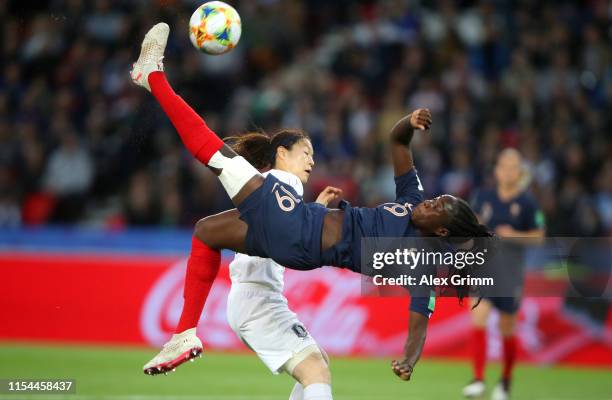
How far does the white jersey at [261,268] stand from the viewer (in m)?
6.02

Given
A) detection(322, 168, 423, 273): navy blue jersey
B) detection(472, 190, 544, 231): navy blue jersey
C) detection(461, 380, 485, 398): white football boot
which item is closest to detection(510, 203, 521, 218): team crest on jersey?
detection(472, 190, 544, 231): navy blue jersey

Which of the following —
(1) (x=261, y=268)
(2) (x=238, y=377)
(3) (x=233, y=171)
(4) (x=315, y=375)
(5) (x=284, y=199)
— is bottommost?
(2) (x=238, y=377)

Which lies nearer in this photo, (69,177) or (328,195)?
(328,195)

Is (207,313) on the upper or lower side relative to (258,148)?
lower

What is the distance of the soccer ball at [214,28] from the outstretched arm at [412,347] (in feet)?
7.38

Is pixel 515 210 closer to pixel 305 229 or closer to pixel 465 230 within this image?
pixel 465 230

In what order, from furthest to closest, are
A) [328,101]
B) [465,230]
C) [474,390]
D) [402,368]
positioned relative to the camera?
[328,101], [474,390], [465,230], [402,368]

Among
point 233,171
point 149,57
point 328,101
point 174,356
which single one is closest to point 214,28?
point 149,57

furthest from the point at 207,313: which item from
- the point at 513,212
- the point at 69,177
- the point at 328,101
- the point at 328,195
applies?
the point at 328,195

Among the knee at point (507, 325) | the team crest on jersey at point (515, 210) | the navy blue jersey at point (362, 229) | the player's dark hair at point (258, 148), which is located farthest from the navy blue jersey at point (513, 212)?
the navy blue jersey at point (362, 229)

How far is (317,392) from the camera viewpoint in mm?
5590

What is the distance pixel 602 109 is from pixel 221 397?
24.9ft

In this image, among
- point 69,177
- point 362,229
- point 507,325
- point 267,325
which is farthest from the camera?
point 69,177

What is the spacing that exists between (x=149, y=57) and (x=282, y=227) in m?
1.45
